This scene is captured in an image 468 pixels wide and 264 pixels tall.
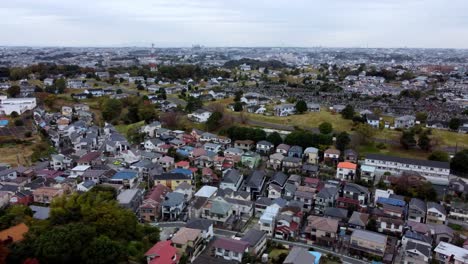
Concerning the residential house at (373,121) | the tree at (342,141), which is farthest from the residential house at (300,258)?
the residential house at (373,121)

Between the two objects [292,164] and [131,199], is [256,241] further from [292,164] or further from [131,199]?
[292,164]

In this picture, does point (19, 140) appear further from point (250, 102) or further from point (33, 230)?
point (250, 102)

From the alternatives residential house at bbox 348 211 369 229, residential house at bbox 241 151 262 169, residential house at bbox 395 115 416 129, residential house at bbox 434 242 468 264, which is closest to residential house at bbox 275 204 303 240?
residential house at bbox 348 211 369 229

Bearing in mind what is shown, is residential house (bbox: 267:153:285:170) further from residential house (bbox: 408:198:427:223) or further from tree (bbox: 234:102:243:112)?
tree (bbox: 234:102:243:112)

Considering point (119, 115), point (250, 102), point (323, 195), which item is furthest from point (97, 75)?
point (323, 195)

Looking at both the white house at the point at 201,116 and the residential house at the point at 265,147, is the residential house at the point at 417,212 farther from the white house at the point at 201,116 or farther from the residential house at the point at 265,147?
the white house at the point at 201,116

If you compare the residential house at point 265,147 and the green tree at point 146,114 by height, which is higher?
the green tree at point 146,114

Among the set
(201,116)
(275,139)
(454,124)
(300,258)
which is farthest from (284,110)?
(300,258)
